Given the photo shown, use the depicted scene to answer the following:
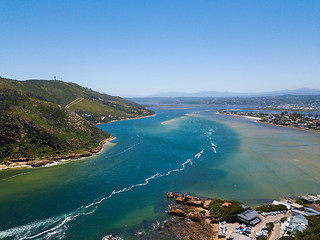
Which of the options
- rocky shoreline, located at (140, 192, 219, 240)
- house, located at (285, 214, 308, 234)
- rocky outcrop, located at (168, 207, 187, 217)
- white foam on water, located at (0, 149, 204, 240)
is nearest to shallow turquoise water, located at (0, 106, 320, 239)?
white foam on water, located at (0, 149, 204, 240)

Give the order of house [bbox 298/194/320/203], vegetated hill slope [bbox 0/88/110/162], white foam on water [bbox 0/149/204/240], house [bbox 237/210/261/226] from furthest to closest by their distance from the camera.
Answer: vegetated hill slope [bbox 0/88/110/162], house [bbox 298/194/320/203], house [bbox 237/210/261/226], white foam on water [bbox 0/149/204/240]

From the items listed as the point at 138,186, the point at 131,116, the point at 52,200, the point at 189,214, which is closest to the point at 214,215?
the point at 189,214

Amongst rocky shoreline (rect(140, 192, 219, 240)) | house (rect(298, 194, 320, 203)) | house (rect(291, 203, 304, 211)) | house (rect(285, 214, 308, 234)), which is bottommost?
rocky shoreline (rect(140, 192, 219, 240))

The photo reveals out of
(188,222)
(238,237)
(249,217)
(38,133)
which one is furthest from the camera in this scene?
(38,133)

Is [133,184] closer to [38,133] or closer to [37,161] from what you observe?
[37,161]

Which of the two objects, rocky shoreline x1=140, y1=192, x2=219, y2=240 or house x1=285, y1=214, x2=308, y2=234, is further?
rocky shoreline x1=140, y1=192, x2=219, y2=240

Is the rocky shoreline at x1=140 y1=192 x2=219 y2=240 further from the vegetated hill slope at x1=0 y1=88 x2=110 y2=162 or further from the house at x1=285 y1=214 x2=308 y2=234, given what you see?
the vegetated hill slope at x1=0 y1=88 x2=110 y2=162

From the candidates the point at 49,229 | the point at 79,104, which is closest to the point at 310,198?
the point at 49,229

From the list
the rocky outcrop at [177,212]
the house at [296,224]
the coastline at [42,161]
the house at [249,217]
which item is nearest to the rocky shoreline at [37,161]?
the coastline at [42,161]
